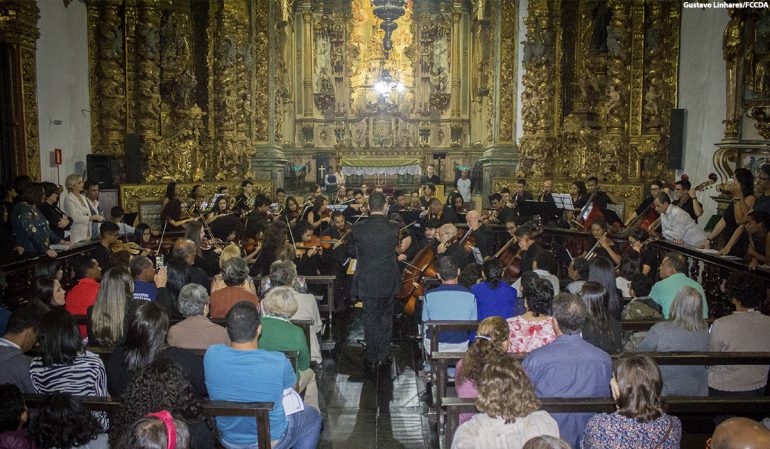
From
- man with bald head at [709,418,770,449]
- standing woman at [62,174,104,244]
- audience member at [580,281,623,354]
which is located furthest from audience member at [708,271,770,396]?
standing woman at [62,174,104,244]

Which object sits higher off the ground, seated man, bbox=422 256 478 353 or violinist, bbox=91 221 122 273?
violinist, bbox=91 221 122 273

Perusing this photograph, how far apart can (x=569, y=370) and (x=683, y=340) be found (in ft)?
4.14

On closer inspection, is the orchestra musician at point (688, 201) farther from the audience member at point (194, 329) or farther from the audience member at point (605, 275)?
the audience member at point (194, 329)

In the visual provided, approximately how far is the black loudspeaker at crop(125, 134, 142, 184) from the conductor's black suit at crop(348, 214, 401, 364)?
381 inches

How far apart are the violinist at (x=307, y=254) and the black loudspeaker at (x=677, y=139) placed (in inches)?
349

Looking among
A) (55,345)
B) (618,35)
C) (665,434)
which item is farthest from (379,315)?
(618,35)

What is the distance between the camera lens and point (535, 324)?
499 centimetres

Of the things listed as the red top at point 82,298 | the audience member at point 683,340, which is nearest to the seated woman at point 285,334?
the red top at point 82,298

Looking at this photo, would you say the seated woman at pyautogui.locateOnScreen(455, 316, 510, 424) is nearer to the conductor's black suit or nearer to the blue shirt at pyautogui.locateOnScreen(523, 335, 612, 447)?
the blue shirt at pyautogui.locateOnScreen(523, 335, 612, 447)

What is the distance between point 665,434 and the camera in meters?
3.25

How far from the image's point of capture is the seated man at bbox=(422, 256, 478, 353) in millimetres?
6184

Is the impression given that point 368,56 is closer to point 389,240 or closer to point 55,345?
point 389,240

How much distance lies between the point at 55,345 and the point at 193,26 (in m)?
15.1

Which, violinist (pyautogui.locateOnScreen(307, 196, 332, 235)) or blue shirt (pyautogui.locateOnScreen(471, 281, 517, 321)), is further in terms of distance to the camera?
violinist (pyautogui.locateOnScreen(307, 196, 332, 235))
